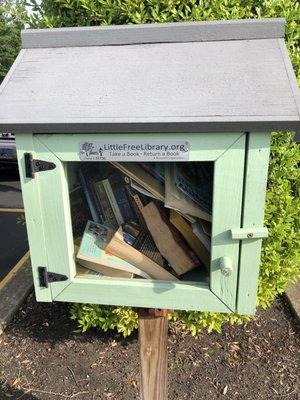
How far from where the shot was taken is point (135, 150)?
1136mm

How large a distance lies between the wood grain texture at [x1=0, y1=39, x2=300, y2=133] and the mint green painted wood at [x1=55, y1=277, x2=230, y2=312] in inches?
20.3

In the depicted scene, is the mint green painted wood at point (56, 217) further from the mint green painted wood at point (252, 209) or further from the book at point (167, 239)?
the mint green painted wood at point (252, 209)

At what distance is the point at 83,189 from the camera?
139 cm

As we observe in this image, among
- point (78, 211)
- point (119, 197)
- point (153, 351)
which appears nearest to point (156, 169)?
point (119, 197)

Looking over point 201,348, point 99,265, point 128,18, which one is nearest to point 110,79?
point 99,265

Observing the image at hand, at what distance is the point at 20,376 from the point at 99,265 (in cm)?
165

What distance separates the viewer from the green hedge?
6.43 feet

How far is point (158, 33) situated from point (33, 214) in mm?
723

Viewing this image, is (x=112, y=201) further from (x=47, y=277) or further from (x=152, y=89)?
(x=152, y=89)

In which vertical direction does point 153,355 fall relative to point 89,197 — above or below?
below

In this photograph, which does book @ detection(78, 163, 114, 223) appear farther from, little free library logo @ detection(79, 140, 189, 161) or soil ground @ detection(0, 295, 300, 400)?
soil ground @ detection(0, 295, 300, 400)

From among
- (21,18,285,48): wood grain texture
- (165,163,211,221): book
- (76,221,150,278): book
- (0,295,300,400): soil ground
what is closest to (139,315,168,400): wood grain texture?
(76,221,150,278): book

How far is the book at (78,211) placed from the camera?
1353 millimetres

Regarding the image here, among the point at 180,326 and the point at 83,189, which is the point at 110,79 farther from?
the point at 180,326
